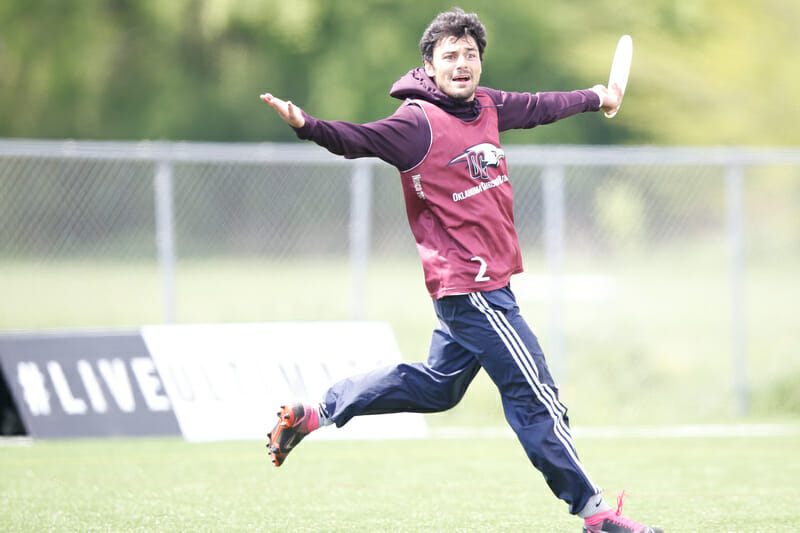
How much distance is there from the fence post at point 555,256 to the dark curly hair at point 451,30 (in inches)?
196

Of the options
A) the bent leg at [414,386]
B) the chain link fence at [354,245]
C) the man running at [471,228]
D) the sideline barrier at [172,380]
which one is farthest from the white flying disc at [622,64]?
the chain link fence at [354,245]

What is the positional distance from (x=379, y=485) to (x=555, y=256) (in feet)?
12.9

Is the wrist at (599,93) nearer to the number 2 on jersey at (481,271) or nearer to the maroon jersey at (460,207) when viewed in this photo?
the maroon jersey at (460,207)

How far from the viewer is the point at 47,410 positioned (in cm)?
823

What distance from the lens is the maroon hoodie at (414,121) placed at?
14.3ft

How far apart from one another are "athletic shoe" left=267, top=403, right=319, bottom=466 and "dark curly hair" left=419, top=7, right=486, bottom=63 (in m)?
1.74

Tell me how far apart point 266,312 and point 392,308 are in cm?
321

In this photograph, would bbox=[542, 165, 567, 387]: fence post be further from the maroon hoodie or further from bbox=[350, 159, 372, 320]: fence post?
the maroon hoodie

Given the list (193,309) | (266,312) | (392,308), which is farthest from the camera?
(392,308)

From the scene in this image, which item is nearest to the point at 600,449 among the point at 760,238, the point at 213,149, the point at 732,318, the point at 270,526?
the point at 732,318

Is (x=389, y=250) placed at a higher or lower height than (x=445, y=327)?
lower

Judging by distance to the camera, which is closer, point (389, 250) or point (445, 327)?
point (445, 327)

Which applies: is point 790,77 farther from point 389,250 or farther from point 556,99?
point 556,99

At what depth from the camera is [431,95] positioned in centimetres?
470
